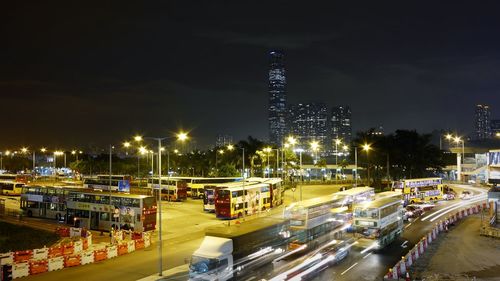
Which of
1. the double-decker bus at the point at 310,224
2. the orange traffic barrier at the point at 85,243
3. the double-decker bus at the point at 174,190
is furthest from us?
the double-decker bus at the point at 174,190

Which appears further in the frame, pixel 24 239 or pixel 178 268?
pixel 24 239

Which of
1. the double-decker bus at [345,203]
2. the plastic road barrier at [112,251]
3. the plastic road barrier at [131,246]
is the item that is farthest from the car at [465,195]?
the plastic road barrier at [112,251]

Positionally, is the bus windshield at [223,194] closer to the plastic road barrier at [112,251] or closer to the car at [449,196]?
the plastic road barrier at [112,251]

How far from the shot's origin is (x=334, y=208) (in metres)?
35.8

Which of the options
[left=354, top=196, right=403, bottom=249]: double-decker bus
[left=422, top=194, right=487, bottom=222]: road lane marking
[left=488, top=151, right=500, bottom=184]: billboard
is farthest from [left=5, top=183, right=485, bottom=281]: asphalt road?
[left=488, top=151, right=500, bottom=184]: billboard

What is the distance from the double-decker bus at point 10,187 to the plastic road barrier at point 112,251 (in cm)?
5300

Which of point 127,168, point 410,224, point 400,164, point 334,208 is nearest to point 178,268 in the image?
point 334,208

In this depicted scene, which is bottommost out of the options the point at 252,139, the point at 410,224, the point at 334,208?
the point at 410,224

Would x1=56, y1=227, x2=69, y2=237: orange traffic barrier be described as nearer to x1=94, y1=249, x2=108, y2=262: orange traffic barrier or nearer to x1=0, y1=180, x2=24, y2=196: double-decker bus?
x1=94, y1=249, x2=108, y2=262: orange traffic barrier

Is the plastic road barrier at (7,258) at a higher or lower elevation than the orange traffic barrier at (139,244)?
higher

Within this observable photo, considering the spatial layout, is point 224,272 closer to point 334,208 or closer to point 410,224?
point 334,208

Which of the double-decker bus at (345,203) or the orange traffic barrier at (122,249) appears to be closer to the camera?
the orange traffic barrier at (122,249)

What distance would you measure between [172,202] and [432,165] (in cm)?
5859

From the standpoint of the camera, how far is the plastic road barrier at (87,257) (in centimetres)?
2788
